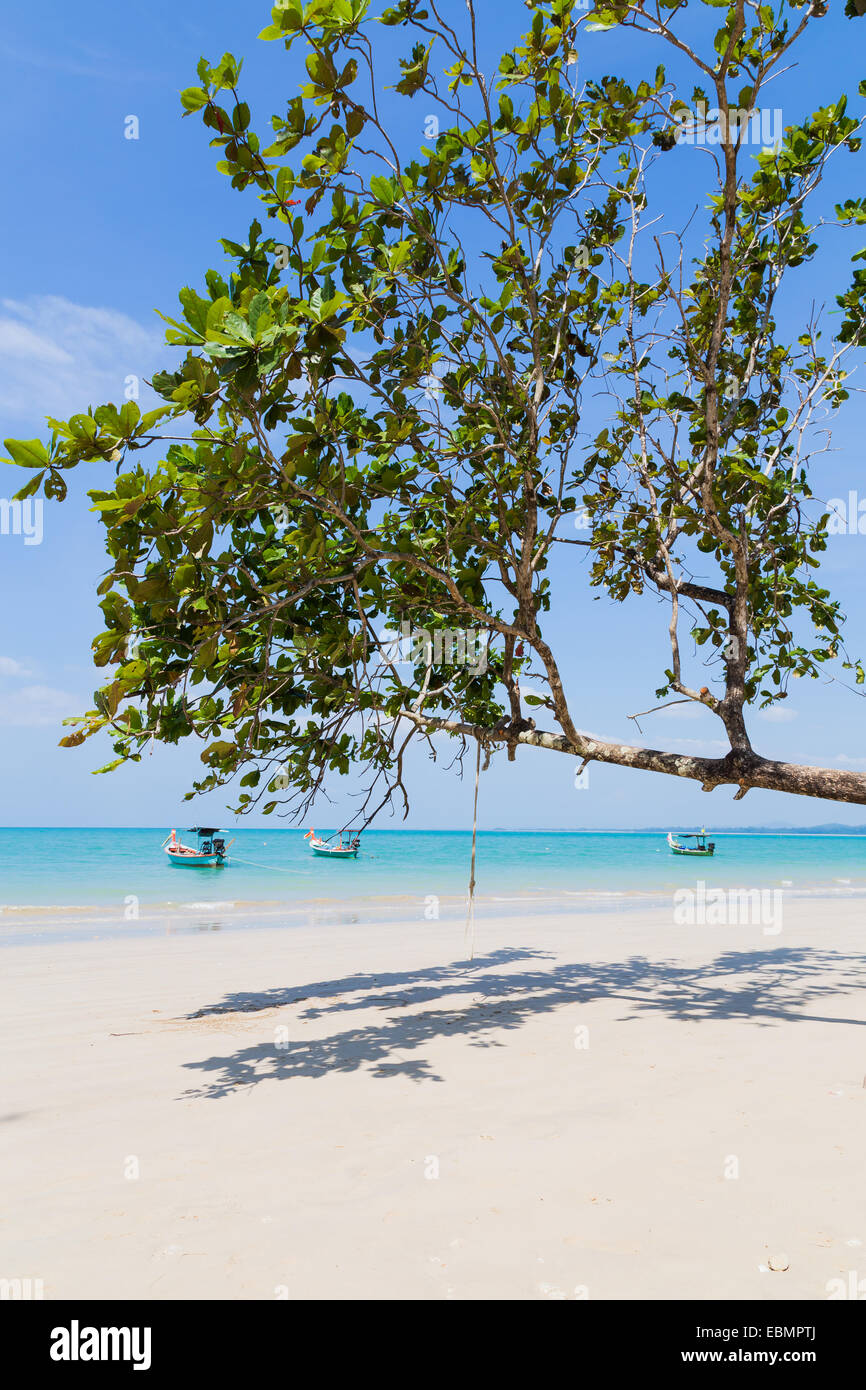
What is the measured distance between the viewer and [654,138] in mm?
6574

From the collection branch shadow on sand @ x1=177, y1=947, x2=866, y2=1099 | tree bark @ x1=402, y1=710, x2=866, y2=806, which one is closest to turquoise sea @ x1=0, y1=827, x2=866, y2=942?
branch shadow on sand @ x1=177, y1=947, x2=866, y2=1099

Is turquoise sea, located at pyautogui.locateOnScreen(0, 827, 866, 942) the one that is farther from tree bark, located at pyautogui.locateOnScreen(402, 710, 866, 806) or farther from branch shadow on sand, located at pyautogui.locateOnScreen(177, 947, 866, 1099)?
tree bark, located at pyautogui.locateOnScreen(402, 710, 866, 806)

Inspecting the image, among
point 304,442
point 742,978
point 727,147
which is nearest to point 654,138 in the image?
Answer: point 727,147

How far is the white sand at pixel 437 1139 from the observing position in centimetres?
314

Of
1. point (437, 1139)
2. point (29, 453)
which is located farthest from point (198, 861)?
point (29, 453)

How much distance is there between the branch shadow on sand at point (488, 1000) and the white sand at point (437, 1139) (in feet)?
0.18

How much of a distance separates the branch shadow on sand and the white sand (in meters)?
0.05

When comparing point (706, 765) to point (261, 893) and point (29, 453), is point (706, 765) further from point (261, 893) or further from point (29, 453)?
point (261, 893)

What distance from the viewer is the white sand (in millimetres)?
3137

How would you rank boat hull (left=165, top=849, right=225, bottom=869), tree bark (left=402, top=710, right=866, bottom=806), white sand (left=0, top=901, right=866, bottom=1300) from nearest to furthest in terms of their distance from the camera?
white sand (left=0, top=901, right=866, bottom=1300) < tree bark (left=402, top=710, right=866, bottom=806) < boat hull (left=165, top=849, right=225, bottom=869)

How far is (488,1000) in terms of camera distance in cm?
821

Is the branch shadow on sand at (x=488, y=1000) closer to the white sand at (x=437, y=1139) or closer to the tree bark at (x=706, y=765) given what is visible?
the white sand at (x=437, y=1139)

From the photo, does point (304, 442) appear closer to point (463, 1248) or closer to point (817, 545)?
point (463, 1248)

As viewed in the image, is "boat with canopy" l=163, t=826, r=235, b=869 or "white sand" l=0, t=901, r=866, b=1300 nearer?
"white sand" l=0, t=901, r=866, b=1300
